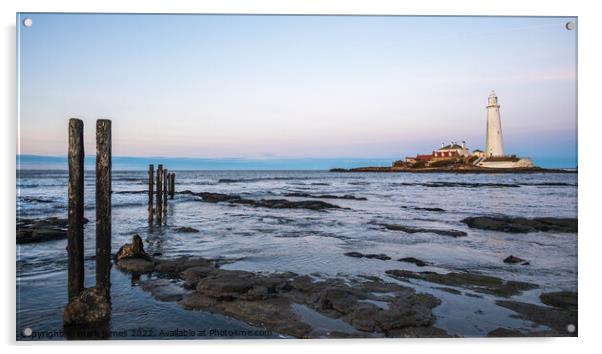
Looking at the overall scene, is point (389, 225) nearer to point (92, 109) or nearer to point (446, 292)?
point (446, 292)

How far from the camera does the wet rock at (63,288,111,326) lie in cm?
448

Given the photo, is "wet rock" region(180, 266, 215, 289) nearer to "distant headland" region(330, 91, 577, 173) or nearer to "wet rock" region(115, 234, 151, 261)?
"wet rock" region(115, 234, 151, 261)

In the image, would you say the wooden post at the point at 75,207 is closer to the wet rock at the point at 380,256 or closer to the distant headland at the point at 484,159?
the wet rock at the point at 380,256

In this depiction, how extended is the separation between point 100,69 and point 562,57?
6335 mm

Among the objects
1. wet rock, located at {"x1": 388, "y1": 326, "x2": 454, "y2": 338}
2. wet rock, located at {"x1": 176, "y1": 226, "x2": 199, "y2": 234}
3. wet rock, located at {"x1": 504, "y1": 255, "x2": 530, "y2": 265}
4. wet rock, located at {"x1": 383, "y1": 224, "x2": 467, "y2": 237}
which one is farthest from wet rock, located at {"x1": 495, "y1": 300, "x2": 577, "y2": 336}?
wet rock, located at {"x1": 176, "y1": 226, "x2": 199, "y2": 234}

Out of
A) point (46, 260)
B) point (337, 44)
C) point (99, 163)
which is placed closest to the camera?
point (99, 163)

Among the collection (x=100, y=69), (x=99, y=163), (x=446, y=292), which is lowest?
(x=446, y=292)

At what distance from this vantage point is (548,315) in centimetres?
485

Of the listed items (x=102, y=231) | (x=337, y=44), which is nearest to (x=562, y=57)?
(x=337, y=44)

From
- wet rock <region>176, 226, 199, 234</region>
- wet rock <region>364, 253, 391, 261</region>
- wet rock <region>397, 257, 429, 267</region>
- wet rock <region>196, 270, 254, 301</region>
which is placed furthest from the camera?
wet rock <region>176, 226, 199, 234</region>

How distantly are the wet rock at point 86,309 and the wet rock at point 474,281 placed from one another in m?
4.11

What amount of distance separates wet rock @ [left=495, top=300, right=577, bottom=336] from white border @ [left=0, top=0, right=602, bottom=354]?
0.47 feet

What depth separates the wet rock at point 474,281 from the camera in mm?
5609

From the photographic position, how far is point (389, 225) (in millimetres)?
11508
